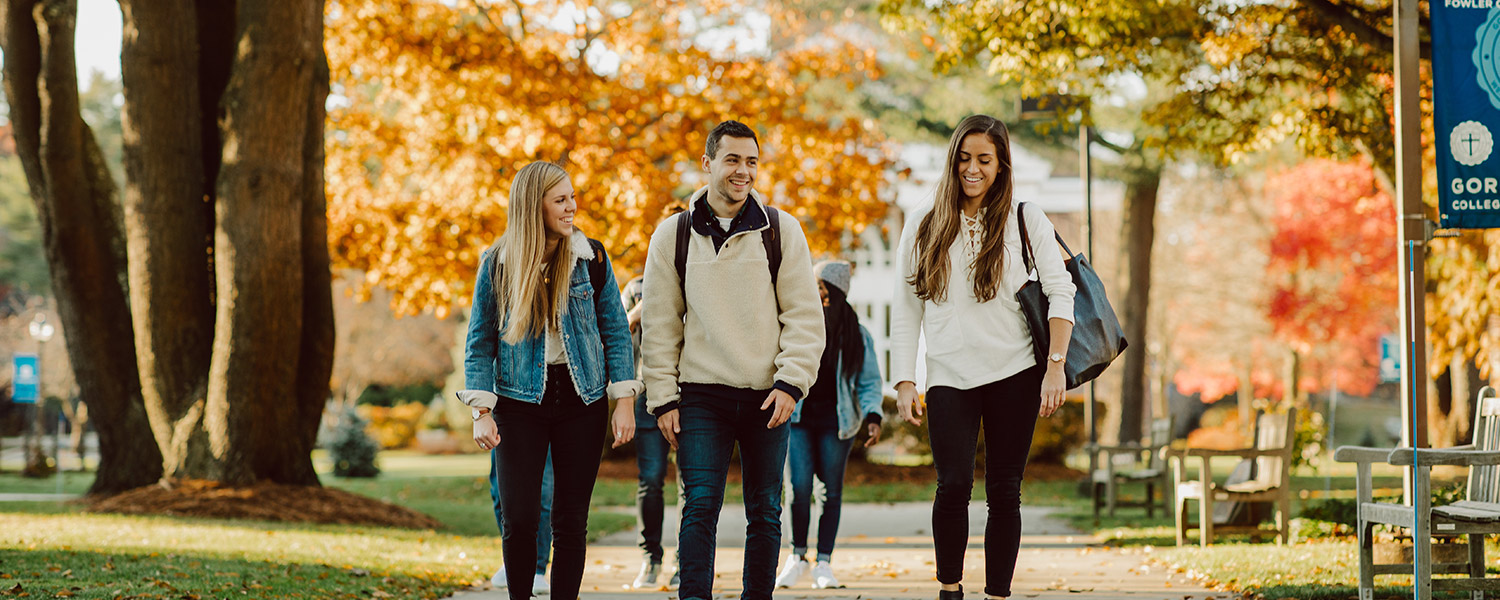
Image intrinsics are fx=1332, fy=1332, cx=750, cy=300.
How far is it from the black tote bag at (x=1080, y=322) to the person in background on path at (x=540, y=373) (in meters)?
1.51

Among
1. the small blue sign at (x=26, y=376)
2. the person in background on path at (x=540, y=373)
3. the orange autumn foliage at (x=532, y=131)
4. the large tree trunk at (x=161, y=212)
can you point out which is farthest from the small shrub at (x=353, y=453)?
the person in background on path at (x=540, y=373)

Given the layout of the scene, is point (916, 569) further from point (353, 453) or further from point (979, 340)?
point (353, 453)

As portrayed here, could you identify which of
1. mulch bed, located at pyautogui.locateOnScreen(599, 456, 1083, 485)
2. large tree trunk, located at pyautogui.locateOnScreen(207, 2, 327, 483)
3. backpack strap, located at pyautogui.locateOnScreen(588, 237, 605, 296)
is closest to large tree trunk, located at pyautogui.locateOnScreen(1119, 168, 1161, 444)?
mulch bed, located at pyautogui.locateOnScreen(599, 456, 1083, 485)

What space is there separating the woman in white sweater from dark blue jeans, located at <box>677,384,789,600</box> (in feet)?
1.85

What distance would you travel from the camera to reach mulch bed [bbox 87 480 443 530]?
1145 centimetres

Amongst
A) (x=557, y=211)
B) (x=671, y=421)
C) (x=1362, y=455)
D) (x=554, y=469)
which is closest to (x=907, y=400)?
(x=671, y=421)

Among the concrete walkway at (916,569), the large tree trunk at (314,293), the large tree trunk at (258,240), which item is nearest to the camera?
the concrete walkway at (916,569)

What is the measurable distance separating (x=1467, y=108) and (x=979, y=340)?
318cm

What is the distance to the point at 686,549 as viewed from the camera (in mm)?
4656

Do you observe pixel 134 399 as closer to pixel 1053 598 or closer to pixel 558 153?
pixel 558 153

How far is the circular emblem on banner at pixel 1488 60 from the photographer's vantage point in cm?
636

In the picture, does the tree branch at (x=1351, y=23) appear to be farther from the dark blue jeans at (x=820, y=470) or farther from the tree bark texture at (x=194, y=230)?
the tree bark texture at (x=194, y=230)

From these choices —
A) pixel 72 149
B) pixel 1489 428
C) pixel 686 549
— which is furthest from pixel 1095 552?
pixel 72 149

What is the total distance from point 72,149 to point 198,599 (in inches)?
338
